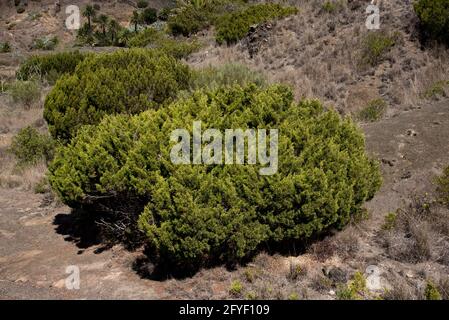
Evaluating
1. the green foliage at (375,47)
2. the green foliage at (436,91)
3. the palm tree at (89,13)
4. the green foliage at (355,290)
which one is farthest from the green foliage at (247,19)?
the palm tree at (89,13)

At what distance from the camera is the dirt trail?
5.18 metres

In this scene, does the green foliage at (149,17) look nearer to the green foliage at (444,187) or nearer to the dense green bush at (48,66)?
the dense green bush at (48,66)

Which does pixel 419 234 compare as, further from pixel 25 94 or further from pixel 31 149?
pixel 25 94

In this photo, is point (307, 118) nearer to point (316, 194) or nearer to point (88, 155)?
point (316, 194)

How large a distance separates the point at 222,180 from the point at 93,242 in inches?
98.3

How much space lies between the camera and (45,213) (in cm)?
802

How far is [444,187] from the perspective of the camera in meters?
6.36

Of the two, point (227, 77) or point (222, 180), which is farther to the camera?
point (227, 77)

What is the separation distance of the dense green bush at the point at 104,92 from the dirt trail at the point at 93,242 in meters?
1.59

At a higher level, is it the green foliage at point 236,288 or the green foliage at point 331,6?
the green foliage at point 331,6

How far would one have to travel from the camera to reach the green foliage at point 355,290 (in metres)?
4.60

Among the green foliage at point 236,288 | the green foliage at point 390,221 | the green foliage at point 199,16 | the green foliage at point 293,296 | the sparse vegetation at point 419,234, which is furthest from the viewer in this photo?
the green foliage at point 199,16

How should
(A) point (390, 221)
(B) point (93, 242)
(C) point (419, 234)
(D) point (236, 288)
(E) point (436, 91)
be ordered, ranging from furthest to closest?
(E) point (436, 91), (B) point (93, 242), (A) point (390, 221), (C) point (419, 234), (D) point (236, 288)

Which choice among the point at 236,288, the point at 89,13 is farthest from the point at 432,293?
the point at 89,13
